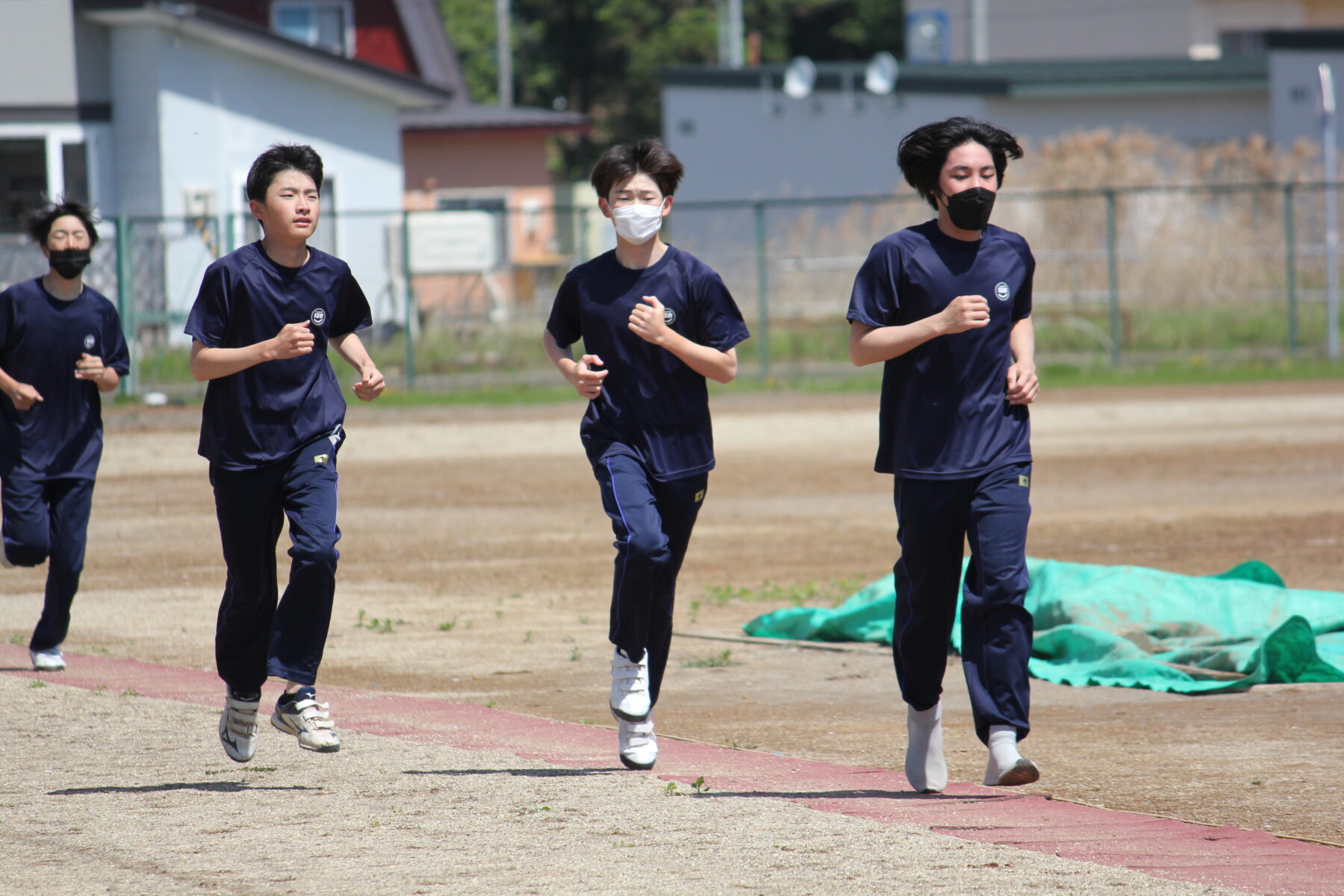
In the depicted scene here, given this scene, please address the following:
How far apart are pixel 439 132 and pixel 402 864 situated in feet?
106

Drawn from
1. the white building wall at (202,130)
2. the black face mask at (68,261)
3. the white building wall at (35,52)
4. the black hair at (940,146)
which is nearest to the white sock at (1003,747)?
the black hair at (940,146)

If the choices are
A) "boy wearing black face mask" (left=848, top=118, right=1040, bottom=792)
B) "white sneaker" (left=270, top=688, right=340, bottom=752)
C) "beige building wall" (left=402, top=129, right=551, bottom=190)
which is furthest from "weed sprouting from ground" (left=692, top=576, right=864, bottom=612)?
"beige building wall" (left=402, top=129, right=551, bottom=190)

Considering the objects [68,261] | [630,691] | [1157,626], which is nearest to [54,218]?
[68,261]

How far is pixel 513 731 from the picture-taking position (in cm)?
665

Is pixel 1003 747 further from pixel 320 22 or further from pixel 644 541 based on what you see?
pixel 320 22

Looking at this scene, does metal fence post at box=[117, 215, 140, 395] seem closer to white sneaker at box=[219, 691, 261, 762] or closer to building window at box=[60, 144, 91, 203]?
building window at box=[60, 144, 91, 203]

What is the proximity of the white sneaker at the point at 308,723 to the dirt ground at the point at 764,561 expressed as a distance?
1.36m

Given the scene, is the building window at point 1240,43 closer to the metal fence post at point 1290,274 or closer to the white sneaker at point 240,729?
the metal fence post at point 1290,274

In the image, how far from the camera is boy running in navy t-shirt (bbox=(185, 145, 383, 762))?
5.82m

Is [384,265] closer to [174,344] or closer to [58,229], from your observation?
[174,344]

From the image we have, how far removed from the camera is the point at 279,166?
19.3 ft

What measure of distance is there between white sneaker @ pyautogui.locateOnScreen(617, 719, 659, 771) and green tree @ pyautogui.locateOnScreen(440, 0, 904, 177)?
49376 millimetres

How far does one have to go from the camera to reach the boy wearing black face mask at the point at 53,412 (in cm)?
790

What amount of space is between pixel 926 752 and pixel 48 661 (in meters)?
4.33
